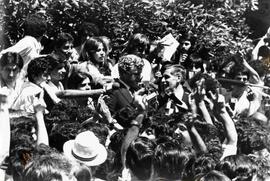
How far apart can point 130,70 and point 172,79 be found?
0.42 m

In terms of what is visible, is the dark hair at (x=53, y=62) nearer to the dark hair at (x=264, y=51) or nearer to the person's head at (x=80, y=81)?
the person's head at (x=80, y=81)

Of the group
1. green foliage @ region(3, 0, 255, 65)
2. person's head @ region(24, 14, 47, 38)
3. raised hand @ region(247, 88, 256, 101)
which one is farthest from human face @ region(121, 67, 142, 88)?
raised hand @ region(247, 88, 256, 101)

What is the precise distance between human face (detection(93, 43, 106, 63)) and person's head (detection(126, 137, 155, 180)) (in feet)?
3.12

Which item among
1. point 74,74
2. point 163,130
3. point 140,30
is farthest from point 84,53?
point 163,130

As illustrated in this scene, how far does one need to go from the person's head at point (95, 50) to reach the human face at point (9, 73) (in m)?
0.74

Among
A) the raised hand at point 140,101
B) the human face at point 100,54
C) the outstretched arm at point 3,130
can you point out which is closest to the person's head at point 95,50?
the human face at point 100,54

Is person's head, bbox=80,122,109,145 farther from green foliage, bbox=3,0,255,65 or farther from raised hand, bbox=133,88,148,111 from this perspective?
green foliage, bbox=3,0,255,65

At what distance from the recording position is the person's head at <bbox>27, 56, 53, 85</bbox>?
3396 mm

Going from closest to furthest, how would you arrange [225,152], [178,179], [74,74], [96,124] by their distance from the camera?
[178,179] < [96,124] < [225,152] < [74,74]

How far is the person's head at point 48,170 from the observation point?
223 centimetres

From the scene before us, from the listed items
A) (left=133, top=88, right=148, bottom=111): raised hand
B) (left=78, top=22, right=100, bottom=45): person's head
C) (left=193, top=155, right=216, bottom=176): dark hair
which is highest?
(left=78, top=22, right=100, bottom=45): person's head

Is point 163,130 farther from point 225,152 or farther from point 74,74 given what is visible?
point 74,74

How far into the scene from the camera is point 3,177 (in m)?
2.60

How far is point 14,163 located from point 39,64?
991 millimetres
